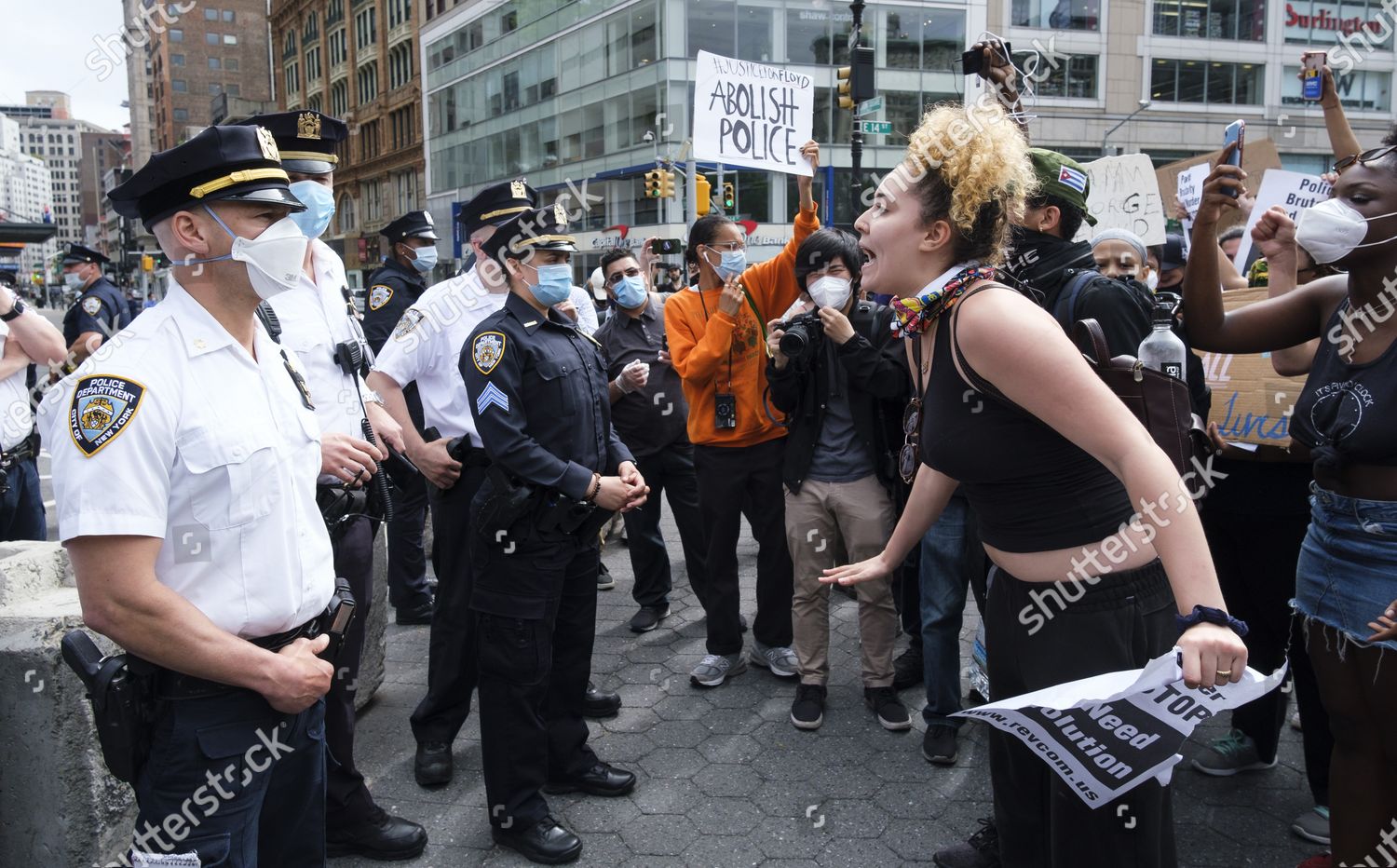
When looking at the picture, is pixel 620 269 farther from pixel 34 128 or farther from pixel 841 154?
pixel 34 128

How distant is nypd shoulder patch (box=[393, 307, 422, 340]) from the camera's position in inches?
161

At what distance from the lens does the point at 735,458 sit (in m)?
4.59

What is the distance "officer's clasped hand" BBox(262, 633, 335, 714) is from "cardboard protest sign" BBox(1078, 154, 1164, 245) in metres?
4.94

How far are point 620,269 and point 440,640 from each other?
2855 mm

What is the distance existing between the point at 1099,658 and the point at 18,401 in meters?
4.91

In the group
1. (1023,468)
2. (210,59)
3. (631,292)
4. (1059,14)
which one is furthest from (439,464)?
(210,59)

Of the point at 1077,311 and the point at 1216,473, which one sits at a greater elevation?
the point at 1077,311

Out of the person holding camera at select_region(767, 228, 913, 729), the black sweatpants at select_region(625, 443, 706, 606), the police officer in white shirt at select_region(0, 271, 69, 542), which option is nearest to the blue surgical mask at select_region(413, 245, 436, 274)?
the black sweatpants at select_region(625, 443, 706, 606)

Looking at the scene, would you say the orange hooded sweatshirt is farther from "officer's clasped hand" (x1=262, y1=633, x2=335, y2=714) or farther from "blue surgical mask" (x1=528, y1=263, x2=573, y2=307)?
"officer's clasped hand" (x1=262, y1=633, x2=335, y2=714)

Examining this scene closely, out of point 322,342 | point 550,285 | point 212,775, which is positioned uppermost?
point 550,285

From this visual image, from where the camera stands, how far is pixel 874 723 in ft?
13.3

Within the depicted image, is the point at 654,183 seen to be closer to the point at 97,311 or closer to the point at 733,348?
the point at 97,311

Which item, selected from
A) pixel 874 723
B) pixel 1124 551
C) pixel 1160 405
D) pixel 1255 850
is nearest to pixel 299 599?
pixel 1124 551

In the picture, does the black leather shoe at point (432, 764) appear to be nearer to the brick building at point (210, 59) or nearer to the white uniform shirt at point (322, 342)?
the white uniform shirt at point (322, 342)
